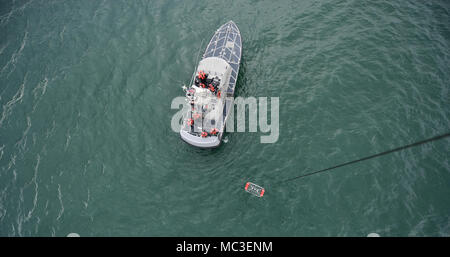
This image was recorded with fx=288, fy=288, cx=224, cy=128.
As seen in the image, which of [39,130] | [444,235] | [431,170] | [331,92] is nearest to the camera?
[444,235]

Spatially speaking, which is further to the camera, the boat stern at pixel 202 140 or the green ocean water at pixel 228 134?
the boat stern at pixel 202 140

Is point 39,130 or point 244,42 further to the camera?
point 244,42

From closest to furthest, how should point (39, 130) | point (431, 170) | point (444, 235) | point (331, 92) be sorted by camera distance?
1. point (444, 235)
2. point (431, 170)
3. point (39, 130)
4. point (331, 92)

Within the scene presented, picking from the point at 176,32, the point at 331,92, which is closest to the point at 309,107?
the point at 331,92

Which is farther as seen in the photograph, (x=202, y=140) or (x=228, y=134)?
(x=228, y=134)

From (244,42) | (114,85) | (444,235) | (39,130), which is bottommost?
(444,235)

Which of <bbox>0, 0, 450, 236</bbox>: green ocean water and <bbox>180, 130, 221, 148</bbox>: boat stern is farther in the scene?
<bbox>180, 130, 221, 148</bbox>: boat stern

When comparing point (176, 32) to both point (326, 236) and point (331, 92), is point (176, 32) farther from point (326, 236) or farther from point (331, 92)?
point (326, 236)
